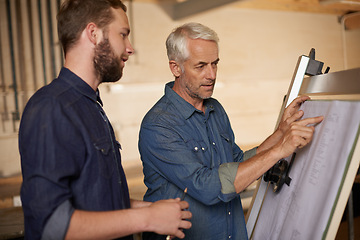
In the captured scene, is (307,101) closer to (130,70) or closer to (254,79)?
(130,70)

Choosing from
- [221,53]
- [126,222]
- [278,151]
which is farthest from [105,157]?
[221,53]

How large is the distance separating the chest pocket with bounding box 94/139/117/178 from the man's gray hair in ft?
2.15

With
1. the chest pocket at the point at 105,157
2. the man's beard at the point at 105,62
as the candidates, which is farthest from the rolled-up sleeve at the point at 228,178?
the man's beard at the point at 105,62

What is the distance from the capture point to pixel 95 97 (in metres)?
1.03

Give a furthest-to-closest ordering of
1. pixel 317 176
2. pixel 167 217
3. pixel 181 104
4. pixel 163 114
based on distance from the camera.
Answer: pixel 181 104 → pixel 163 114 → pixel 317 176 → pixel 167 217

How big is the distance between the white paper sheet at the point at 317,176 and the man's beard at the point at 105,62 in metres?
0.67

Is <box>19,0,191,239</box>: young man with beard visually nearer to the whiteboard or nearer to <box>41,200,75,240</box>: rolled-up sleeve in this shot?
<box>41,200,75,240</box>: rolled-up sleeve

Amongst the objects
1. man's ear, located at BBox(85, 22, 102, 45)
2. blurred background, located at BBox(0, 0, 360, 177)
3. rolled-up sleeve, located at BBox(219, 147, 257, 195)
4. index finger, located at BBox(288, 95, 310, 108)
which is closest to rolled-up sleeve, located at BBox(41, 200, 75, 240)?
man's ear, located at BBox(85, 22, 102, 45)

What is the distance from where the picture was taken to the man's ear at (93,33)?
961 mm

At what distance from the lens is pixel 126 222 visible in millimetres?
846

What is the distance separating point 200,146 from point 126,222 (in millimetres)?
611

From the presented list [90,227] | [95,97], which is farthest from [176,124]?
[90,227]

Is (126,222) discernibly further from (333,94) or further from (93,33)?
(333,94)

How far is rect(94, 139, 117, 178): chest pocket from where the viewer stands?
0.94 metres
